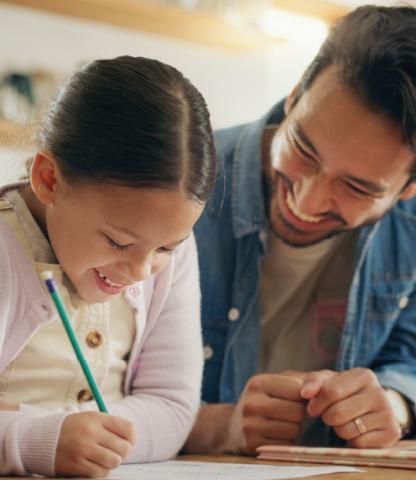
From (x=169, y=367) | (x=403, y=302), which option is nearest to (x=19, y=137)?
(x=169, y=367)

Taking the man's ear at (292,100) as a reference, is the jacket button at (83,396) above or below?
below

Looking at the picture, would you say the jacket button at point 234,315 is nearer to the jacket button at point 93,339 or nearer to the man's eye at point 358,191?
the man's eye at point 358,191

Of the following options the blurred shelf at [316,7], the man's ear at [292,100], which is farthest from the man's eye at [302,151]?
the blurred shelf at [316,7]

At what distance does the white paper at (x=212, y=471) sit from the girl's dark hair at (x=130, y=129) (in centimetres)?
29

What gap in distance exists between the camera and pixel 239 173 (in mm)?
1669

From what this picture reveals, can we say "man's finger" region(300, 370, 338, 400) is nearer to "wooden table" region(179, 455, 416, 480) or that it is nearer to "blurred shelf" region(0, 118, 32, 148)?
"wooden table" region(179, 455, 416, 480)

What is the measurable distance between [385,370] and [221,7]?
2113 millimetres

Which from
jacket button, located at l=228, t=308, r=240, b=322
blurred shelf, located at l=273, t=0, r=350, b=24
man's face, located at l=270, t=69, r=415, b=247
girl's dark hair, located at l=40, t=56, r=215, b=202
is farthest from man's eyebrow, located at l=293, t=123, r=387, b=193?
blurred shelf, located at l=273, t=0, r=350, b=24

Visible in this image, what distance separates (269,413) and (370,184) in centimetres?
41

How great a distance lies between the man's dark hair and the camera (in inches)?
53.8

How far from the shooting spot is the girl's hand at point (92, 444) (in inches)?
34.3

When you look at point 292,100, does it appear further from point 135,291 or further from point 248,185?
point 135,291

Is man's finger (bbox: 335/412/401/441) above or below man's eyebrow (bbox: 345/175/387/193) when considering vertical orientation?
below

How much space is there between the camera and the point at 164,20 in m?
3.22
